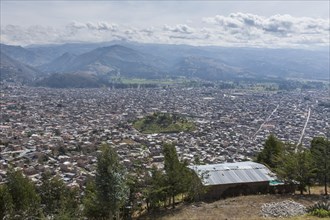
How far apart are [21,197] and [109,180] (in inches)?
250

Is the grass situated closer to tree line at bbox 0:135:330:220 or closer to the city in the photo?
tree line at bbox 0:135:330:220

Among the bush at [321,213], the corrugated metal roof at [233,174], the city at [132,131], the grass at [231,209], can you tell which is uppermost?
the corrugated metal roof at [233,174]

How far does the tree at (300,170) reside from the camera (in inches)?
882

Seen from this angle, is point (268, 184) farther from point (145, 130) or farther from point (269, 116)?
point (269, 116)

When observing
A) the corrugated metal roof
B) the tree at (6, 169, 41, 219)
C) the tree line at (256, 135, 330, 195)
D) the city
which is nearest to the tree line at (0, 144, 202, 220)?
the tree at (6, 169, 41, 219)

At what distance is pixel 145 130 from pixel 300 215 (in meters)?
66.6

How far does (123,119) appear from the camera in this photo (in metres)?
101

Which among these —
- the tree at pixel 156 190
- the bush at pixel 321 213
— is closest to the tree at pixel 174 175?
the tree at pixel 156 190

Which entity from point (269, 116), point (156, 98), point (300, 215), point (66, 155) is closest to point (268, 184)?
point (300, 215)

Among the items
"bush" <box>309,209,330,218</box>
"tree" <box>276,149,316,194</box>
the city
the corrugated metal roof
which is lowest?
the city

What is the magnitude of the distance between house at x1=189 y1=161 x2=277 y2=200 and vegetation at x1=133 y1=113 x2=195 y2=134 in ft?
193

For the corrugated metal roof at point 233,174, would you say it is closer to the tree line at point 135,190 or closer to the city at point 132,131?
the tree line at point 135,190

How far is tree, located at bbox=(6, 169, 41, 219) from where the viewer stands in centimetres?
1984

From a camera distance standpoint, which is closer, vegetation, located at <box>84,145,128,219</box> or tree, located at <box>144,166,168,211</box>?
vegetation, located at <box>84,145,128,219</box>
